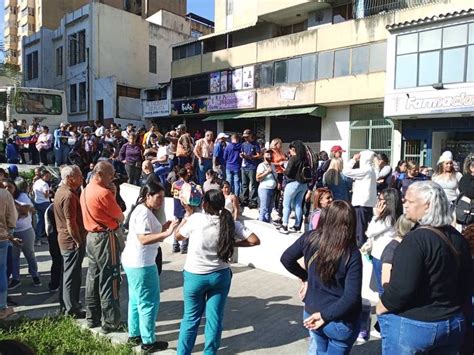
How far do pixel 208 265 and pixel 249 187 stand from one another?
580 cm

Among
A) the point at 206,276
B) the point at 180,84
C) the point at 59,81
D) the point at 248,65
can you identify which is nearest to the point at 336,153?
the point at 206,276

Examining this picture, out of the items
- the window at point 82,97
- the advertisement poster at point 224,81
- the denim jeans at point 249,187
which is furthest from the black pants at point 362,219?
the window at point 82,97

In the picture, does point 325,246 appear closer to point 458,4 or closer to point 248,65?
point 458,4

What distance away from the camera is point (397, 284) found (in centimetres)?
239

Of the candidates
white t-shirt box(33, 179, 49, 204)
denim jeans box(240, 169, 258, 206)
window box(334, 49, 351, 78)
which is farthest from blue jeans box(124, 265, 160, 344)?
window box(334, 49, 351, 78)

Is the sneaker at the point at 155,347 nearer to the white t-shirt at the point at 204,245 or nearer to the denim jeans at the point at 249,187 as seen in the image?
the white t-shirt at the point at 204,245

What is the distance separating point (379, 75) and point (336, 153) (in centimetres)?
1141

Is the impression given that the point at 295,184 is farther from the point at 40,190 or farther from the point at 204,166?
the point at 40,190

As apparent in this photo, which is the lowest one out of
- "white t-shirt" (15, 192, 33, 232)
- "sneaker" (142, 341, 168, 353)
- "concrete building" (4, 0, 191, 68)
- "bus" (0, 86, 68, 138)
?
"sneaker" (142, 341, 168, 353)

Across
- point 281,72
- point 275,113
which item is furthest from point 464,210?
point 281,72

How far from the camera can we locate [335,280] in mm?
→ 2711

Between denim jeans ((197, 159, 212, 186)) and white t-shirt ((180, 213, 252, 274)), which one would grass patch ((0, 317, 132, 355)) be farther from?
denim jeans ((197, 159, 212, 186))

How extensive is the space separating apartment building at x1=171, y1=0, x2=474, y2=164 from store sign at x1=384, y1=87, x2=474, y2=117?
0.16 metres

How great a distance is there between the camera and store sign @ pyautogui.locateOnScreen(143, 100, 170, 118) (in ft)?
91.2
